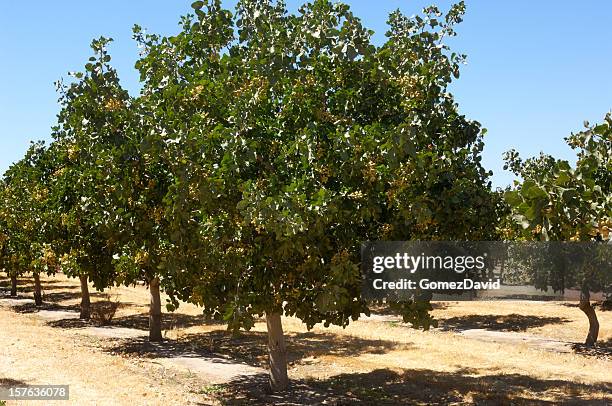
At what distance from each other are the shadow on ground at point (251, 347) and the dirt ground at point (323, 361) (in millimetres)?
46

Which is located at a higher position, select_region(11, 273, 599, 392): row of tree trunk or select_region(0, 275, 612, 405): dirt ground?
select_region(11, 273, 599, 392): row of tree trunk

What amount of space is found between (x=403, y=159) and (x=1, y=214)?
31.6 metres

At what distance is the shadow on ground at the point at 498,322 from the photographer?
3366cm

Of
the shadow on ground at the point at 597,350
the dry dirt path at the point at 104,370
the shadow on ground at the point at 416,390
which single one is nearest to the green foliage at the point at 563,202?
the shadow on ground at the point at 416,390

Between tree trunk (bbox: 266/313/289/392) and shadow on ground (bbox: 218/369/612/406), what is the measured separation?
0.35 m

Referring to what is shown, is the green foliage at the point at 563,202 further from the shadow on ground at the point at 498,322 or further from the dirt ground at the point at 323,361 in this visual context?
the shadow on ground at the point at 498,322

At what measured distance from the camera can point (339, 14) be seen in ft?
44.0

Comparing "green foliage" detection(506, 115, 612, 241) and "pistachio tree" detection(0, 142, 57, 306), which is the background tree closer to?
"green foliage" detection(506, 115, 612, 241)

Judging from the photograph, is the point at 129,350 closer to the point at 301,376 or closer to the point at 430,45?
the point at 301,376

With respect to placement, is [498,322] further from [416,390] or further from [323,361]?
[416,390]

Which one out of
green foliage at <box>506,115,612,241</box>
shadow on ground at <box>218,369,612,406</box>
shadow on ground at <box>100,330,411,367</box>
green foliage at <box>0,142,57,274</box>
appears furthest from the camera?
green foliage at <box>0,142,57,274</box>

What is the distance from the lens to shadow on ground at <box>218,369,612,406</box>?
54.3 ft

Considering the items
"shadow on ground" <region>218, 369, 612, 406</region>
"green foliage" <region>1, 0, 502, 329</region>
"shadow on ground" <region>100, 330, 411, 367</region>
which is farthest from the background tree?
"shadow on ground" <region>100, 330, 411, 367</region>

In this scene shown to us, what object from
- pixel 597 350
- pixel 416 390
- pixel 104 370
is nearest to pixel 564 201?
pixel 416 390
